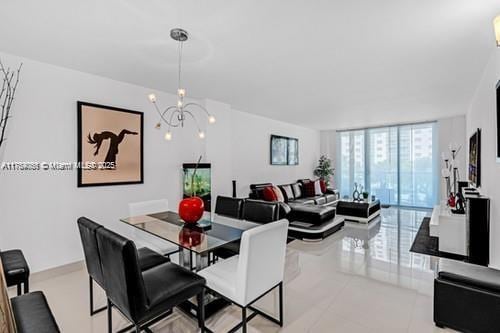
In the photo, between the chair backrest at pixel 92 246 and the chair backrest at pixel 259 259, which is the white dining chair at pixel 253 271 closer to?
the chair backrest at pixel 259 259

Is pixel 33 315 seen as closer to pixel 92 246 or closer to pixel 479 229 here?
pixel 92 246

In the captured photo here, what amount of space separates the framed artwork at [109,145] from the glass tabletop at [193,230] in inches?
39.5

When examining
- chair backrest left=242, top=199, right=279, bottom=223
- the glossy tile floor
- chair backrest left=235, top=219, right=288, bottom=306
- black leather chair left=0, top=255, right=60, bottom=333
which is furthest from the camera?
chair backrest left=242, top=199, right=279, bottom=223

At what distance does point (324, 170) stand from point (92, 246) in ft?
26.2

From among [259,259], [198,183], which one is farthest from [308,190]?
[259,259]

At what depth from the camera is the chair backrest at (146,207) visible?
10.0 feet

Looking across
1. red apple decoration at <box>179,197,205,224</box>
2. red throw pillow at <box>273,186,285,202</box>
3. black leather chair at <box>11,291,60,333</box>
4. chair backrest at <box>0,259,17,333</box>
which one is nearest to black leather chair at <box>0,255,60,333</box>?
black leather chair at <box>11,291,60,333</box>

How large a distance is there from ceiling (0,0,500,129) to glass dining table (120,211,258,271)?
188cm

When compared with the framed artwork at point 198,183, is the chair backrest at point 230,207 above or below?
below

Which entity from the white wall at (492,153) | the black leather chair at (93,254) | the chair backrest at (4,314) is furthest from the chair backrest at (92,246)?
the white wall at (492,153)

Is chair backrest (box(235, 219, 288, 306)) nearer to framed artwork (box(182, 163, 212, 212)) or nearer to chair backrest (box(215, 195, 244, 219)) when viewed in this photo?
chair backrest (box(215, 195, 244, 219))

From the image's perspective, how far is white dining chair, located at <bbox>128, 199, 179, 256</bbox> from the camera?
111 inches

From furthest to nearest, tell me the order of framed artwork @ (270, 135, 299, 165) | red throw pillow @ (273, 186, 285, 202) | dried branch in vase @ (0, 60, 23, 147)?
framed artwork @ (270, 135, 299, 165) < red throw pillow @ (273, 186, 285, 202) < dried branch in vase @ (0, 60, 23, 147)

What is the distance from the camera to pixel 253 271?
5.96 feet
